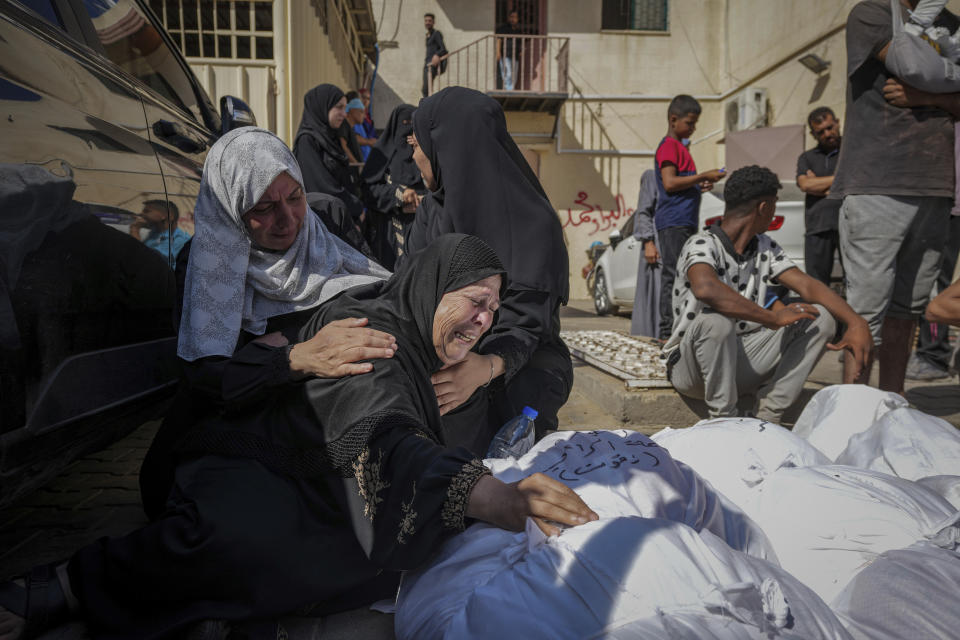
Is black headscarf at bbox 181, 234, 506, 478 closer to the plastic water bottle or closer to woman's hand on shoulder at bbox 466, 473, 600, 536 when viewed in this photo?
woman's hand on shoulder at bbox 466, 473, 600, 536

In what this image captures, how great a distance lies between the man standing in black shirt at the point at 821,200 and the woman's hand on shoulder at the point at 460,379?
155 inches

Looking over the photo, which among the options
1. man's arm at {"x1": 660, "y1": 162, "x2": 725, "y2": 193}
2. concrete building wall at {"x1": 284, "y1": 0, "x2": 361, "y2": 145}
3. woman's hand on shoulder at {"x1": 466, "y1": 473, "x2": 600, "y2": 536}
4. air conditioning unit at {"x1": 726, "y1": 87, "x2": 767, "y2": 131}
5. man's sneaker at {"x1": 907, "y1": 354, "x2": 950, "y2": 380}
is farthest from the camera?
air conditioning unit at {"x1": 726, "y1": 87, "x2": 767, "y2": 131}

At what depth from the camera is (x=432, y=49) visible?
46.7ft

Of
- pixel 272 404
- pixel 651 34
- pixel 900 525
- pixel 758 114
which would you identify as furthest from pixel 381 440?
pixel 651 34

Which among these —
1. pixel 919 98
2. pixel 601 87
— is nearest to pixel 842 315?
pixel 919 98

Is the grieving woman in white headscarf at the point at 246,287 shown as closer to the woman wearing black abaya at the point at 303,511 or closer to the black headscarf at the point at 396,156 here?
the woman wearing black abaya at the point at 303,511

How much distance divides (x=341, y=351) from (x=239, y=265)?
63cm

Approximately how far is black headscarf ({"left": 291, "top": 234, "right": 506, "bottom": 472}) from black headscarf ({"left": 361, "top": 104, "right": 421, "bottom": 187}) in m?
2.94

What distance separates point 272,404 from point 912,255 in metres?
3.27

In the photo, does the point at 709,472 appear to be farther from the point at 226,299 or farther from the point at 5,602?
the point at 5,602

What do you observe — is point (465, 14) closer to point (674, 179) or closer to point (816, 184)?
point (674, 179)

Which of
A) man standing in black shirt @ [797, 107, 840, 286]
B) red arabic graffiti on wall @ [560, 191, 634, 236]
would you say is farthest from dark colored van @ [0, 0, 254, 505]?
red arabic graffiti on wall @ [560, 191, 634, 236]

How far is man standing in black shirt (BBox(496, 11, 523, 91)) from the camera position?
14.8 meters

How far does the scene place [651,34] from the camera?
48.3 feet
